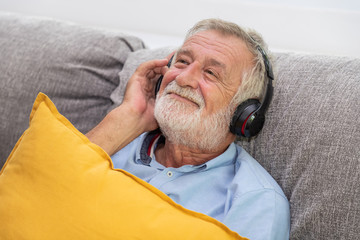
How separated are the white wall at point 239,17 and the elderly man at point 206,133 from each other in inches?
16.4

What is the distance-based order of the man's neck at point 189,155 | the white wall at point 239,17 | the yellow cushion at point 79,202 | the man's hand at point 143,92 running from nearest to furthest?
the yellow cushion at point 79,202 < the man's neck at point 189,155 < the man's hand at point 143,92 < the white wall at point 239,17

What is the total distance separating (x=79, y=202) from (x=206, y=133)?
0.49 meters

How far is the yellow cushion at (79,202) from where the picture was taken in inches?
31.2

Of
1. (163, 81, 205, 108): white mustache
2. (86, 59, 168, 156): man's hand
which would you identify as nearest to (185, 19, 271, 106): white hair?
(163, 81, 205, 108): white mustache

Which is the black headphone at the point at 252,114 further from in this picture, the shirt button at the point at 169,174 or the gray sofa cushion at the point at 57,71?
the gray sofa cushion at the point at 57,71

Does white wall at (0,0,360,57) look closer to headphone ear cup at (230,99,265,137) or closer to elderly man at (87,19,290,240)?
elderly man at (87,19,290,240)

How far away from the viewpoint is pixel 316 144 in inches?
41.1

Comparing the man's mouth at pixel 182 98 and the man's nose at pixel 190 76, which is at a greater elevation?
the man's nose at pixel 190 76

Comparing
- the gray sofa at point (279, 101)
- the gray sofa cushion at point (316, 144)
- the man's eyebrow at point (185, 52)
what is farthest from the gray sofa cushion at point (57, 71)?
the gray sofa cushion at point (316, 144)

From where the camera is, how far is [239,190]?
1031mm

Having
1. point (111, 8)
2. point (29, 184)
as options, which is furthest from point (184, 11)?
point (29, 184)

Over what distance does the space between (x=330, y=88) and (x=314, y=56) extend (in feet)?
0.57

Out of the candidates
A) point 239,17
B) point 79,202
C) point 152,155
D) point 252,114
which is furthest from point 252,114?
point 239,17

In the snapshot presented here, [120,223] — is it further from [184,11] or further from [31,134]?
[184,11]
